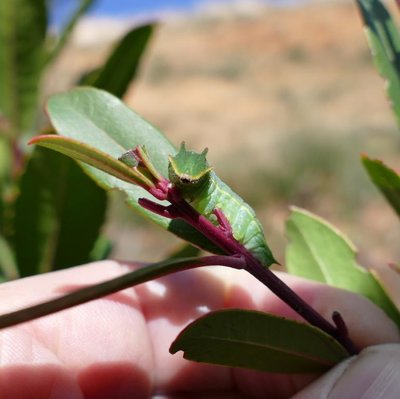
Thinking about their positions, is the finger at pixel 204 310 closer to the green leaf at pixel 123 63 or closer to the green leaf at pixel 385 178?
the green leaf at pixel 385 178

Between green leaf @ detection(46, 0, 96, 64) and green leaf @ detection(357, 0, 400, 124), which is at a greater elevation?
green leaf @ detection(46, 0, 96, 64)

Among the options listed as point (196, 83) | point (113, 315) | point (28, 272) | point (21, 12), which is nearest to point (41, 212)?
point (28, 272)

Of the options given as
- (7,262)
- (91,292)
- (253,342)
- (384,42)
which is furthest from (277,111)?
(91,292)

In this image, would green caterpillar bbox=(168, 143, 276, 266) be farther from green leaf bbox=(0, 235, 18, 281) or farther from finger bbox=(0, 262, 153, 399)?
green leaf bbox=(0, 235, 18, 281)

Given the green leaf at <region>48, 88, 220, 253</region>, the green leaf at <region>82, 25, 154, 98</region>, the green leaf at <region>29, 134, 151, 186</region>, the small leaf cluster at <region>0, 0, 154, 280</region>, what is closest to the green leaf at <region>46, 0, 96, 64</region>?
the small leaf cluster at <region>0, 0, 154, 280</region>

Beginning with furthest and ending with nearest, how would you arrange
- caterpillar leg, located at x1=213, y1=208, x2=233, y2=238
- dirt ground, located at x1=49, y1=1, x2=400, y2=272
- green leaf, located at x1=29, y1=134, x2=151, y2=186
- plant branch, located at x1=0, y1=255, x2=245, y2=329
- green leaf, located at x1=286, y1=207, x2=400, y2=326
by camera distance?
dirt ground, located at x1=49, y1=1, x2=400, y2=272
green leaf, located at x1=286, y1=207, x2=400, y2=326
caterpillar leg, located at x1=213, y1=208, x2=233, y2=238
green leaf, located at x1=29, y1=134, x2=151, y2=186
plant branch, located at x1=0, y1=255, x2=245, y2=329

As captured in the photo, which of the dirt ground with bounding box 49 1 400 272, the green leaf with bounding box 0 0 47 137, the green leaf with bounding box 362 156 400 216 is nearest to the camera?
the green leaf with bounding box 362 156 400 216

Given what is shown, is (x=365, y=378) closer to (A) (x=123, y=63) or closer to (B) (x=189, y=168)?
(B) (x=189, y=168)
